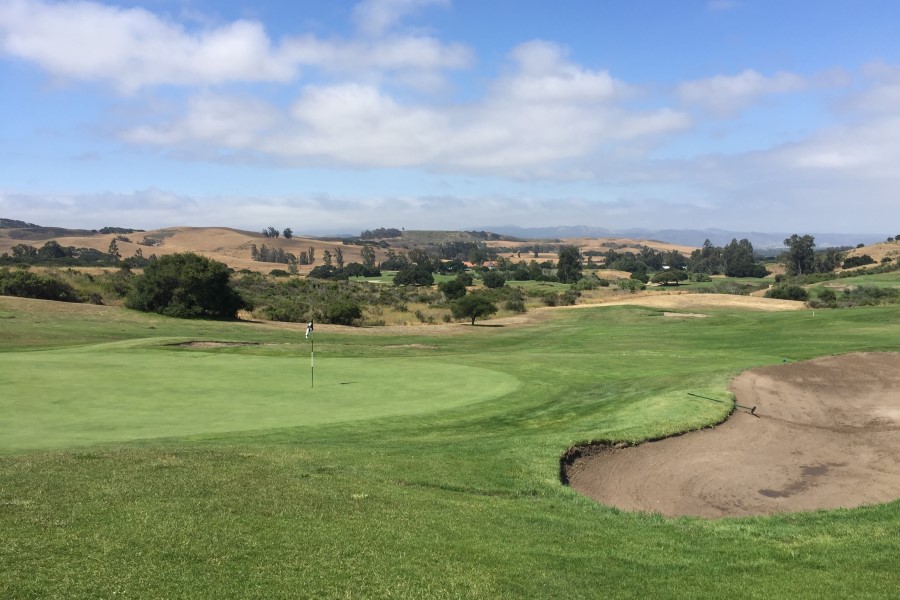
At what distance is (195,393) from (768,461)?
54.7 feet

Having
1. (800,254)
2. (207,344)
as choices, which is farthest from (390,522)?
(800,254)

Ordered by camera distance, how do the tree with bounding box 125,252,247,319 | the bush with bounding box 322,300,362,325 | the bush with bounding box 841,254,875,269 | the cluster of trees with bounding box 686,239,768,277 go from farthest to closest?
the cluster of trees with bounding box 686,239,768,277
the bush with bounding box 841,254,875,269
the bush with bounding box 322,300,362,325
the tree with bounding box 125,252,247,319

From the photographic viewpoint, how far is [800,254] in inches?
5118

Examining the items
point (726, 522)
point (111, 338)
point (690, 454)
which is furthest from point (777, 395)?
point (111, 338)

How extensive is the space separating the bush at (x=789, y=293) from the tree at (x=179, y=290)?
65850 millimetres

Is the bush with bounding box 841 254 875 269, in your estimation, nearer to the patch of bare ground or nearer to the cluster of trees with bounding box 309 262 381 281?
the patch of bare ground

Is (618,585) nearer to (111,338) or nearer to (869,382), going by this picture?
(869,382)

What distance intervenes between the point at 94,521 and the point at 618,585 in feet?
21.0

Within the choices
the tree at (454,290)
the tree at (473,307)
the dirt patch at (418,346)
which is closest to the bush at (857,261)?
the tree at (454,290)

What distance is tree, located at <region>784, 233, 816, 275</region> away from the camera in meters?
128

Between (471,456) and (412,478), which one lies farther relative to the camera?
(471,456)

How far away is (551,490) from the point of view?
38.9 ft

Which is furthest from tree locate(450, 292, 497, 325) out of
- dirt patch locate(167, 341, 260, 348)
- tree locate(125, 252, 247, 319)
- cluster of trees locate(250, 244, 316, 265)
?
cluster of trees locate(250, 244, 316, 265)

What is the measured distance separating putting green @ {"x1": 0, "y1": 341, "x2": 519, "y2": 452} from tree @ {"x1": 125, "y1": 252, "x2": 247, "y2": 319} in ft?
87.2
